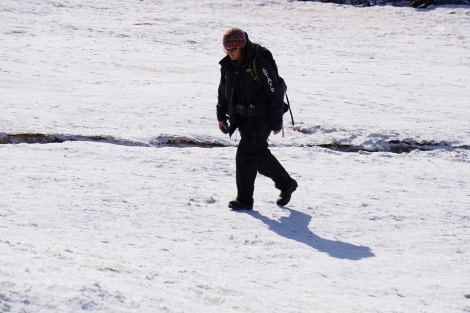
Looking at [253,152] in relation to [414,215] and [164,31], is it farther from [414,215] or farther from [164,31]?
[164,31]

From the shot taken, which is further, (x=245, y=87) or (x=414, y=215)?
(x=414, y=215)

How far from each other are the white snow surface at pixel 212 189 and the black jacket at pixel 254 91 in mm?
815

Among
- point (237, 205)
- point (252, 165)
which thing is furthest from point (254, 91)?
point (237, 205)

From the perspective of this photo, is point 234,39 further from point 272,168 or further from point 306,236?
point 306,236

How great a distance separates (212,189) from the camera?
24.5ft

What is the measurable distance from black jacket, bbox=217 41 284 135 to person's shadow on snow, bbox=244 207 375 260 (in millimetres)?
785

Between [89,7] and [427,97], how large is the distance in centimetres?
1088

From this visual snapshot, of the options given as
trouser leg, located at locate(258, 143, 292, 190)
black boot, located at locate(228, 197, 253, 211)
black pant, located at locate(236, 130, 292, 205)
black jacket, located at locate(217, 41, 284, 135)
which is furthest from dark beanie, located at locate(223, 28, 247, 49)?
black boot, located at locate(228, 197, 253, 211)

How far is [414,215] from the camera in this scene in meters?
6.95

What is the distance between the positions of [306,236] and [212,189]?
1.45m

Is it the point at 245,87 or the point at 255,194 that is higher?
the point at 245,87

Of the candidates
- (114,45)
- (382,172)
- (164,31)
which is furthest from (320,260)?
(164,31)

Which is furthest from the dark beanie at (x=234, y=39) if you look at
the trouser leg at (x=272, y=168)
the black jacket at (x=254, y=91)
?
the trouser leg at (x=272, y=168)

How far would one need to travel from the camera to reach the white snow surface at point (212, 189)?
471 centimetres
